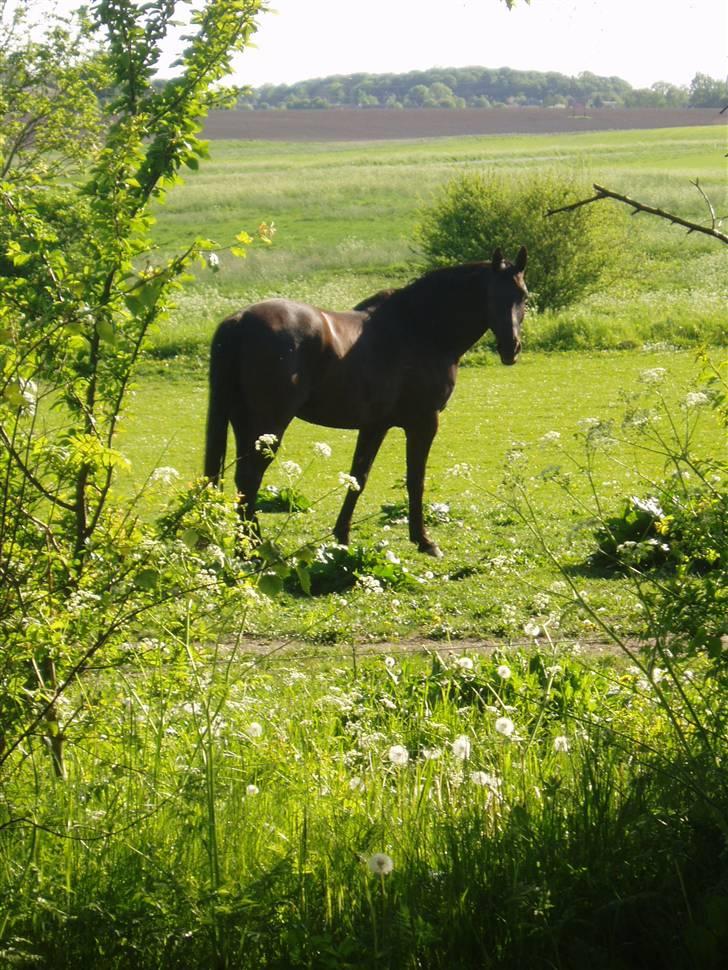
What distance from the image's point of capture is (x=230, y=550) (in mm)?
4188

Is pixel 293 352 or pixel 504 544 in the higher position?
pixel 293 352

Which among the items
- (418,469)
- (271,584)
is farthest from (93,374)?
(418,469)

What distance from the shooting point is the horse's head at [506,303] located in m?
11.2

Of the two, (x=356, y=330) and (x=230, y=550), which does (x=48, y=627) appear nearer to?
(x=230, y=550)

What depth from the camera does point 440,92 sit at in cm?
15825

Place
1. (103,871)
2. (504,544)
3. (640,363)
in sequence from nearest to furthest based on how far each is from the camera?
(103,871) < (504,544) < (640,363)

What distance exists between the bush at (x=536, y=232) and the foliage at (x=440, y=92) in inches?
3649

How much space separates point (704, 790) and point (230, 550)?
5.55 ft

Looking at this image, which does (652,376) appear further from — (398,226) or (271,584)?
(398,226)

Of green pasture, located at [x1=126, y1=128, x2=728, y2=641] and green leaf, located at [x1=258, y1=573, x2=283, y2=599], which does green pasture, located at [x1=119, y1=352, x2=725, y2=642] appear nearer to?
green pasture, located at [x1=126, y1=128, x2=728, y2=641]

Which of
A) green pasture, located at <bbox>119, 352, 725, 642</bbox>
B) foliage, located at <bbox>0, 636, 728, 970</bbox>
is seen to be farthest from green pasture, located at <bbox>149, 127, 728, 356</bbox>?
foliage, located at <bbox>0, 636, 728, 970</bbox>

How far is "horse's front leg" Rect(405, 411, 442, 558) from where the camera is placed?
1161 centimetres

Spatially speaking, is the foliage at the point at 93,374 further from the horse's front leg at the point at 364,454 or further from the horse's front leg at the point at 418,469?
the horse's front leg at the point at 418,469

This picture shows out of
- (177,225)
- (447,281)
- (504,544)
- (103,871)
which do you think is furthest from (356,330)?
(177,225)
